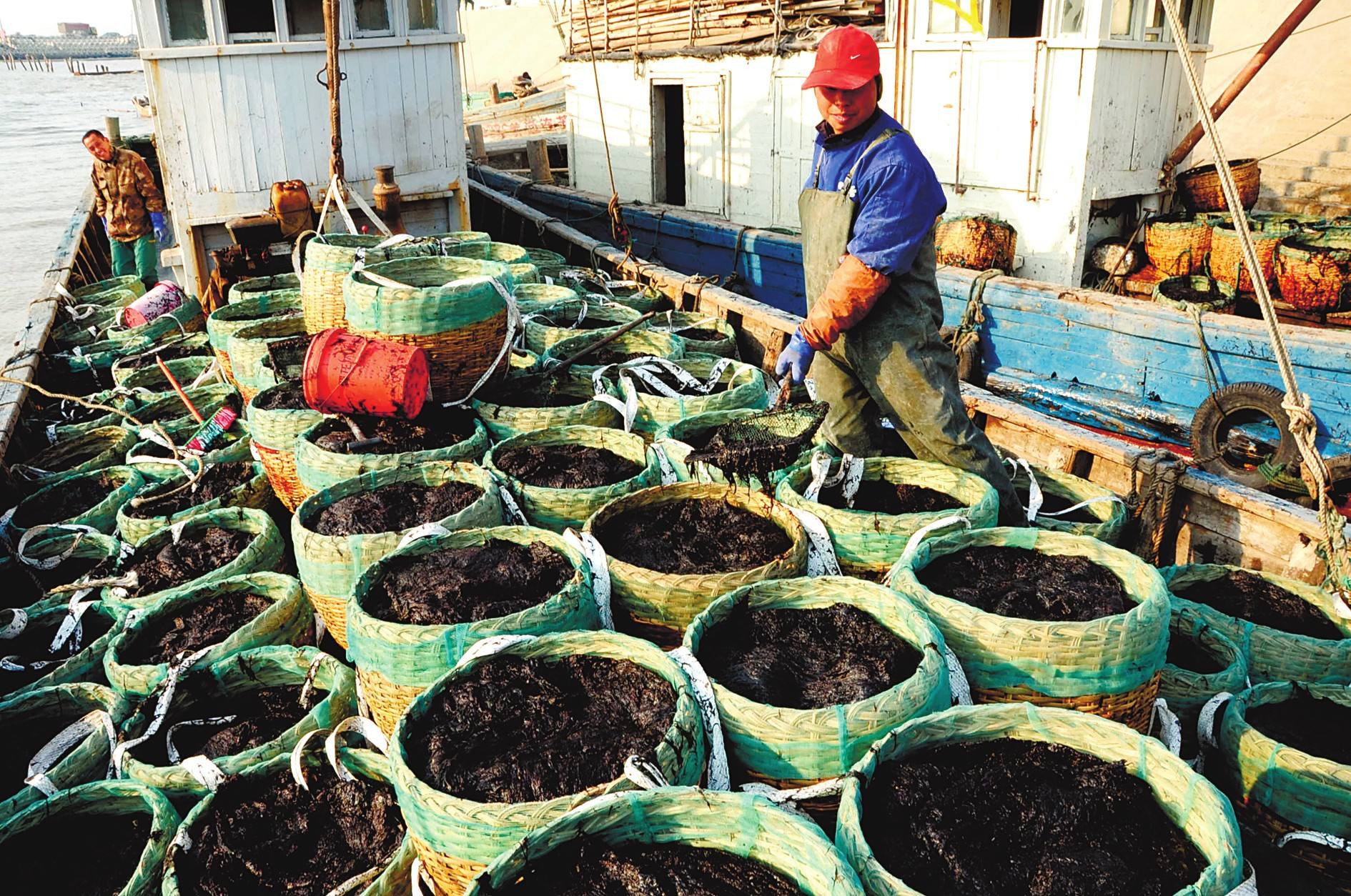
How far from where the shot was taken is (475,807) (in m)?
2.02

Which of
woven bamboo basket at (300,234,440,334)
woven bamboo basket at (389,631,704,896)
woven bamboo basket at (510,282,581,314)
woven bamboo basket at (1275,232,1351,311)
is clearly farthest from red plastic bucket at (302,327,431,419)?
woven bamboo basket at (1275,232,1351,311)

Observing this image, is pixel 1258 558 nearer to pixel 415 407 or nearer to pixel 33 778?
pixel 415 407

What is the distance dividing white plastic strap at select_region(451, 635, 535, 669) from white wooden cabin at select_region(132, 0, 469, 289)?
782cm

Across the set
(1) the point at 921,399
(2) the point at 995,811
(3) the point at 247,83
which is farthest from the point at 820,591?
(3) the point at 247,83

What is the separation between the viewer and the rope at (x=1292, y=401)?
114 inches

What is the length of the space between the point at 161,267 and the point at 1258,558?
601 inches

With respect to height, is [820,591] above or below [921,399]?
below

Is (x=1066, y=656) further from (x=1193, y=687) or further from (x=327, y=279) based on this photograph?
(x=327, y=279)

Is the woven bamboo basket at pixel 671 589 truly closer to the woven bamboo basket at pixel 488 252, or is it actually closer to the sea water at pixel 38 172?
the woven bamboo basket at pixel 488 252

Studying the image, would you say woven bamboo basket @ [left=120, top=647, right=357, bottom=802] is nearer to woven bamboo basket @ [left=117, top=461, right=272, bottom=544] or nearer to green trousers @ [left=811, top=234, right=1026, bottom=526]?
woven bamboo basket @ [left=117, top=461, right=272, bottom=544]

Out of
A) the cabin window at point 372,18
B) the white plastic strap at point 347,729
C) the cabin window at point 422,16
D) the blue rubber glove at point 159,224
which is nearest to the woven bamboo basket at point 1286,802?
the white plastic strap at point 347,729

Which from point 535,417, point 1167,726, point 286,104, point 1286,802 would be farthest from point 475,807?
point 286,104

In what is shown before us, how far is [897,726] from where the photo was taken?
225 centimetres

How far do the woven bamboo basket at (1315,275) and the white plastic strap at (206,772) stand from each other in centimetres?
761
